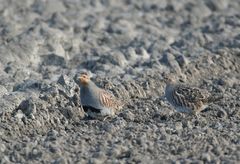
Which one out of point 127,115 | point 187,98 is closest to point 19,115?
point 127,115

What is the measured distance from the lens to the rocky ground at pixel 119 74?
8930 millimetres

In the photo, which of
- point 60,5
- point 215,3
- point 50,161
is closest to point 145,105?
point 50,161

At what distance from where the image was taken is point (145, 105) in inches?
420

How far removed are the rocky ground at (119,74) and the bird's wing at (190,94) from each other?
237 mm

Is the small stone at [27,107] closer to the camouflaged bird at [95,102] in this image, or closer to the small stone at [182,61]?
the camouflaged bird at [95,102]

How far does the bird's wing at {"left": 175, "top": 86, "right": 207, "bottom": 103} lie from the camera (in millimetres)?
10281

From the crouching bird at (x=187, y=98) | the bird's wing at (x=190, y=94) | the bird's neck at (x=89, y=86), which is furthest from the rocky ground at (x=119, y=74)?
the bird's neck at (x=89, y=86)

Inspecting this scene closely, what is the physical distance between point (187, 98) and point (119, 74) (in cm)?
172

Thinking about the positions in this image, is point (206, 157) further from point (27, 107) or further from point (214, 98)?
point (27, 107)

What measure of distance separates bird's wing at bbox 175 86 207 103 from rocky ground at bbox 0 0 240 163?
24 centimetres

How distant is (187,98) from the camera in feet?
33.8

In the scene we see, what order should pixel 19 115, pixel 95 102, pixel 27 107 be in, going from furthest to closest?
pixel 95 102, pixel 27 107, pixel 19 115

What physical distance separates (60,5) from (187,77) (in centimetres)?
437

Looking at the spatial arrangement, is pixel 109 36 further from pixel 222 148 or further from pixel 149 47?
pixel 222 148
